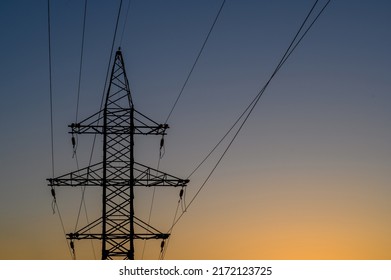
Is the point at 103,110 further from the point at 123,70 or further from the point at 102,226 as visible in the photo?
the point at 102,226

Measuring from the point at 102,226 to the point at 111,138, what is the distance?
3.11 m

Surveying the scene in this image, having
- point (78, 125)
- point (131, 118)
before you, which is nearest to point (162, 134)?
point (131, 118)

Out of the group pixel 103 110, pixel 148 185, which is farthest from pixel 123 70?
pixel 148 185

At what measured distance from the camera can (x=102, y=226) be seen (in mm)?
23234

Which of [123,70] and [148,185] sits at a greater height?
[123,70]
